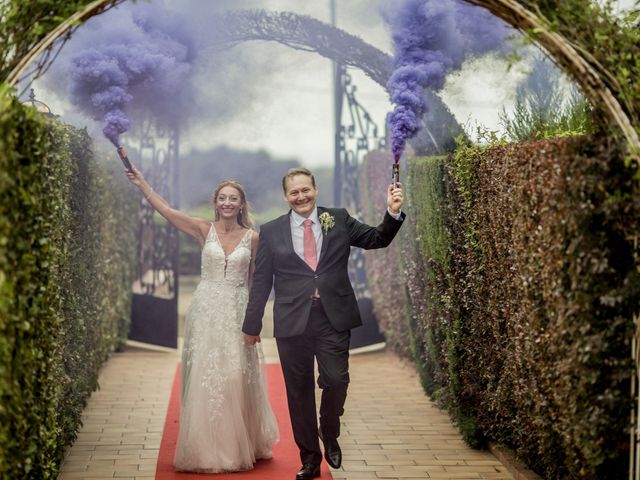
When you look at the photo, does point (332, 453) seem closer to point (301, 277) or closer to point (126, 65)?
point (301, 277)

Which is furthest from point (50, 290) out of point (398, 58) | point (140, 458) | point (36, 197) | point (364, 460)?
point (398, 58)

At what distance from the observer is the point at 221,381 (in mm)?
6562

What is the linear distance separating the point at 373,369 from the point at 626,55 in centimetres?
697

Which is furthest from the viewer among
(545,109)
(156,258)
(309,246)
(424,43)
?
(156,258)

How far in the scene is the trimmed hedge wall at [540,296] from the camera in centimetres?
434

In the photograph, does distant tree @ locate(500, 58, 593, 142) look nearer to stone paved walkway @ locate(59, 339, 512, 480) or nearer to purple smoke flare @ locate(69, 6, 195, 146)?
stone paved walkway @ locate(59, 339, 512, 480)

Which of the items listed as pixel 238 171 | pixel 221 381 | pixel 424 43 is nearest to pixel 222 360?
pixel 221 381

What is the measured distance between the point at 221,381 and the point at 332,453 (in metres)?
0.88

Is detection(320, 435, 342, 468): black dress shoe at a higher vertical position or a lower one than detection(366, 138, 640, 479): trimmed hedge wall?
lower

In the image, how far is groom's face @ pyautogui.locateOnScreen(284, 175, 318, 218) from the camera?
6219 millimetres

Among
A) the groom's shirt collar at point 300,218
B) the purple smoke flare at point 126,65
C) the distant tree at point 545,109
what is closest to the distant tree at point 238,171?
the purple smoke flare at point 126,65

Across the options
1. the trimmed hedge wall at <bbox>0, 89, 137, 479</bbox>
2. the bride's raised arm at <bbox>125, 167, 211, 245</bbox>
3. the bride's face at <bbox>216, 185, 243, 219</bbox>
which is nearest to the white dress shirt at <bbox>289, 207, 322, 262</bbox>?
the bride's face at <bbox>216, 185, 243, 219</bbox>

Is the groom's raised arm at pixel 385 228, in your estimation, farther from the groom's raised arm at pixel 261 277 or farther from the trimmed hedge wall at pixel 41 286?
the trimmed hedge wall at pixel 41 286

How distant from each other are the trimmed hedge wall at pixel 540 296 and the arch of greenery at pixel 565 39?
27 cm
